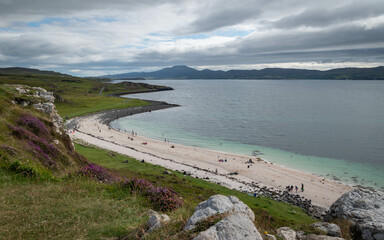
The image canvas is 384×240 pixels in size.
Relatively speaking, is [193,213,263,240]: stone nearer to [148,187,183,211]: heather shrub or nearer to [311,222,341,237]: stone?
[148,187,183,211]: heather shrub

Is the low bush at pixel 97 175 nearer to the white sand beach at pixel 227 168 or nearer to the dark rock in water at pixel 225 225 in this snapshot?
the dark rock in water at pixel 225 225

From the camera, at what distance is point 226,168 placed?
161 ft

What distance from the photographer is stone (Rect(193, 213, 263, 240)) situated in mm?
6258

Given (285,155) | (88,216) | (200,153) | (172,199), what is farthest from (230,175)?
(88,216)

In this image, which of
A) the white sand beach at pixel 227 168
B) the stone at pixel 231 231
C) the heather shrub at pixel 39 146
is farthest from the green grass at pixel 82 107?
the stone at pixel 231 231

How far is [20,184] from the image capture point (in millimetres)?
11461

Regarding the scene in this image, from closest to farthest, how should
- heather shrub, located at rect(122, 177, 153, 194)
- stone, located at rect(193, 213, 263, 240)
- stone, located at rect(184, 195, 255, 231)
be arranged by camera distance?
stone, located at rect(193, 213, 263, 240), stone, located at rect(184, 195, 255, 231), heather shrub, located at rect(122, 177, 153, 194)

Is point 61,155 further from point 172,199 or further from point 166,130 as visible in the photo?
point 166,130

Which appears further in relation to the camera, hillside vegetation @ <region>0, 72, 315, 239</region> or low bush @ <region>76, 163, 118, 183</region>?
low bush @ <region>76, 163, 118, 183</region>

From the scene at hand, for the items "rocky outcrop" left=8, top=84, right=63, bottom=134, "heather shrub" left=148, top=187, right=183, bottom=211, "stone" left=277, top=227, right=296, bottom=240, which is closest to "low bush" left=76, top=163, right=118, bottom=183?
"heather shrub" left=148, top=187, right=183, bottom=211

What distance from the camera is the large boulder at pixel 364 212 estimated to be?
10.2 m

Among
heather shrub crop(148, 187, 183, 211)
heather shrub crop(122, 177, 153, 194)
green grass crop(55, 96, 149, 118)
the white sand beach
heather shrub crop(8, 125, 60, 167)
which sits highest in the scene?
heather shrub crop(8, 125, 60, 167)

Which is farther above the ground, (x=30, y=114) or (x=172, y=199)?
(x=30, y=114)

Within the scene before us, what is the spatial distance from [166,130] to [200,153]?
29931 millimetres
